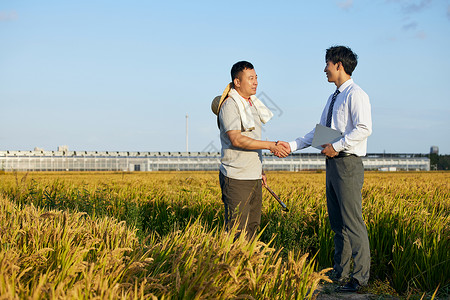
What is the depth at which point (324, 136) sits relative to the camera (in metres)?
4.49

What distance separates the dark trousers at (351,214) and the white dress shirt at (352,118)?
0.15 metres

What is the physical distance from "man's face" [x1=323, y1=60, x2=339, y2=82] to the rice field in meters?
1.77

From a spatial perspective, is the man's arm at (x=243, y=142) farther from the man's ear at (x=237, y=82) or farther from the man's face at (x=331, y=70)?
the man's face at (x=331, y=70)

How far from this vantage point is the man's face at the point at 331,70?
453 cm

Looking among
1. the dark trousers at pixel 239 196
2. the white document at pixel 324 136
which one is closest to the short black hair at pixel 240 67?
the white document at pixel 324 136

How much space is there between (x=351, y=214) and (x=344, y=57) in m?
1.61

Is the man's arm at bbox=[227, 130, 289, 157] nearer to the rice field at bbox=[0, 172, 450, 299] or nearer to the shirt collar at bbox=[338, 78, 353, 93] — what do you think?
the rice field at bbox=[0, 172, 450, 299]

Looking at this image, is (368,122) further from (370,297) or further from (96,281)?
(96,281)

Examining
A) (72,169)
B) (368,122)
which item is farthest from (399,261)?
(72,169)

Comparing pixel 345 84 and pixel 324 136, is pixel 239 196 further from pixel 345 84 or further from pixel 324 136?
pixel 345 84

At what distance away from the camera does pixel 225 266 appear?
228cm

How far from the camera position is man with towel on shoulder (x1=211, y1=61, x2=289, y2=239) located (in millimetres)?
4422

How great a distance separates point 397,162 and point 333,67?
88.1 metres

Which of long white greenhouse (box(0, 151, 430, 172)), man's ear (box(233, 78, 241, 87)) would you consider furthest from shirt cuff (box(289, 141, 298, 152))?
long white greenhouse (box(0, 151, 430, 172))
